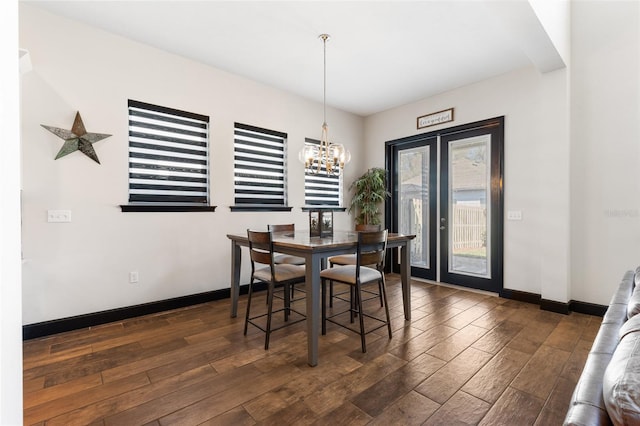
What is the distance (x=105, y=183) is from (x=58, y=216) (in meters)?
0.48

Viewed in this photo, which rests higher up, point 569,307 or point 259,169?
point 259,169

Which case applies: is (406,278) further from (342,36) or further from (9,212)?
(9,212)

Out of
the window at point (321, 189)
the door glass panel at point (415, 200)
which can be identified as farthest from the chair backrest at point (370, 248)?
the door glass panel at point (415, 200)

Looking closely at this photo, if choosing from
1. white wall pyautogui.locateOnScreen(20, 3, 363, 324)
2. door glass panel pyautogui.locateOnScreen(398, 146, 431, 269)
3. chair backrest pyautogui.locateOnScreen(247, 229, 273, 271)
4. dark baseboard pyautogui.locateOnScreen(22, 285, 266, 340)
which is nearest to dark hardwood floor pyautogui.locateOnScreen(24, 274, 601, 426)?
dark baseboard pyautogui.locateOnScreen(22, 285, 266, 340)

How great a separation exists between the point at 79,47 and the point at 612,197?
17.9ft

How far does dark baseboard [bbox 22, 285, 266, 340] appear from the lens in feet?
8.64

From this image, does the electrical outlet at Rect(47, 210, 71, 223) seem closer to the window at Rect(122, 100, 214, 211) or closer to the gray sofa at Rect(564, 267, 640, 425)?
the window at Rect(122, 100, 214, 211)

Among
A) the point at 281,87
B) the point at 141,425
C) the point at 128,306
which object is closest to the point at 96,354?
the point at 128,306

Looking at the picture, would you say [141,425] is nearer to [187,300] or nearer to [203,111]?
[187,300]

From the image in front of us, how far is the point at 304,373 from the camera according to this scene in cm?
206

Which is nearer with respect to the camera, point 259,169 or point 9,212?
point 9,212

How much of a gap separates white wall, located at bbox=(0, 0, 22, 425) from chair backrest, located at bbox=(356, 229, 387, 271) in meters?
2.00

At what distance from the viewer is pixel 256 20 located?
2.79 meters

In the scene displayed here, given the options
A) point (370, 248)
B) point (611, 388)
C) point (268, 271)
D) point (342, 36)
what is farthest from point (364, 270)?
point (342, 36)
